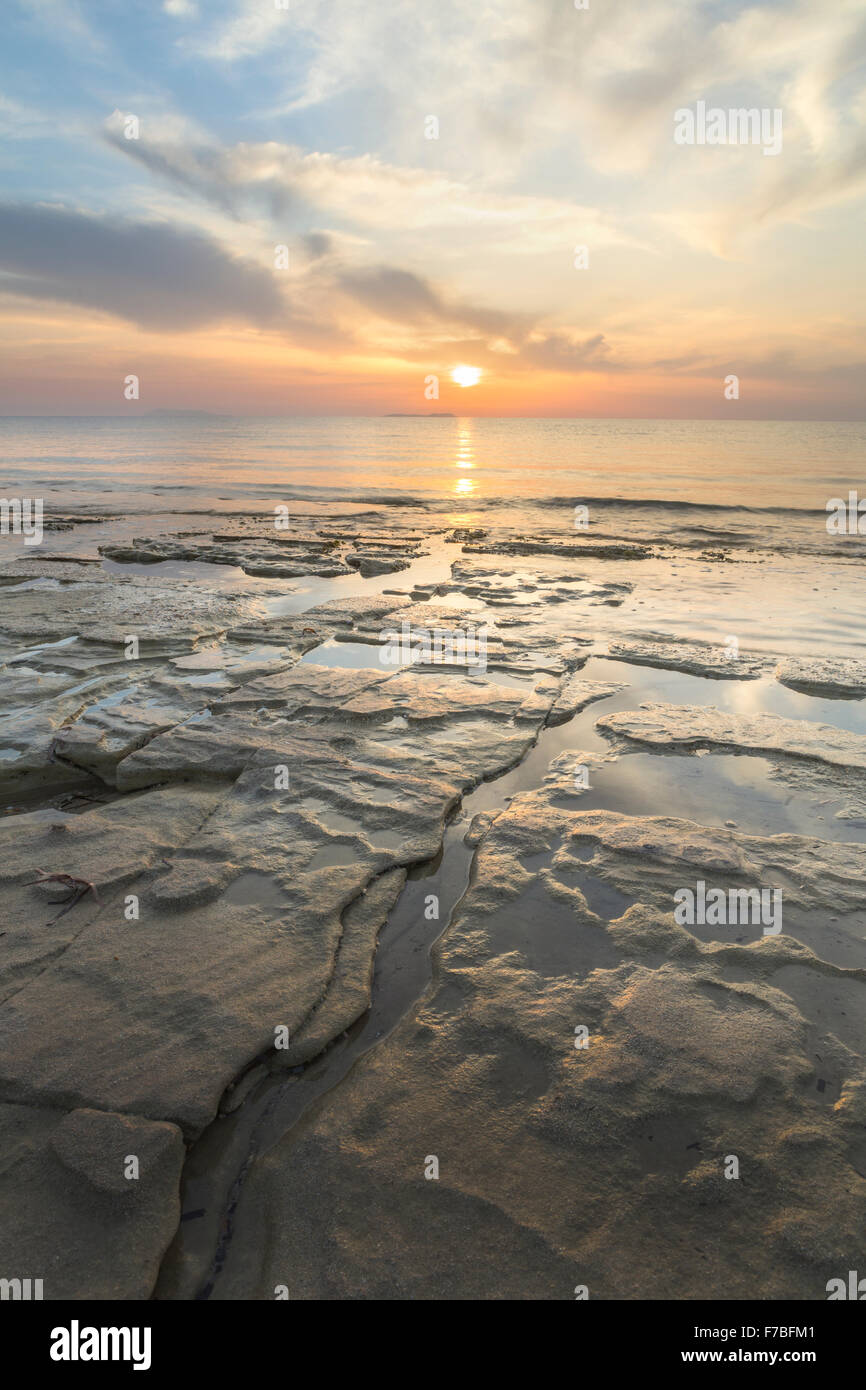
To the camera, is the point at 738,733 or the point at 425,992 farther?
the point at 738,733

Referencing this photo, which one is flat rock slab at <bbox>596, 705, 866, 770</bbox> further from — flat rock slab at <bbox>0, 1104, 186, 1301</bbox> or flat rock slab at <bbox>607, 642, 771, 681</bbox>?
flat rock slab at <bbox>0, 1104, 186, 1301</bbox>

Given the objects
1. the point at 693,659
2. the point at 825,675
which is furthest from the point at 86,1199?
the point at 825,675

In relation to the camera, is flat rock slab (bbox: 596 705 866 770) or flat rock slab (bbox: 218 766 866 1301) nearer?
flat rock slab (bbox: 218 766 866 1301)

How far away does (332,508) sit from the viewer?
854 inches

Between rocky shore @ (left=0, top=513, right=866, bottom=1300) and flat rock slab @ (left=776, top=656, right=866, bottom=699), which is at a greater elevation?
flat rock slab @ (left=776, top=656, right=866, bottom=699)

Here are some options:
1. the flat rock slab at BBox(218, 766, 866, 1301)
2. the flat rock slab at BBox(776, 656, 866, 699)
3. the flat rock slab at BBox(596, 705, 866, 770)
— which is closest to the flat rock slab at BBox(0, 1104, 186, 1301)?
the flat rock slab at BBox(218, 766, 866, 1301)

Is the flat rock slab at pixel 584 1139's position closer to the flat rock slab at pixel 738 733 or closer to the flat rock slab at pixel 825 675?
the flat rock slab at pixel 738 733

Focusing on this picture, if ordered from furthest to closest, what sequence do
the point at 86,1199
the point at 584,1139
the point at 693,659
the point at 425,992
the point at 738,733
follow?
the point at 693,659, the point at 738,733, the point at 425,992, the point at 584,1139, the point at 86,1199

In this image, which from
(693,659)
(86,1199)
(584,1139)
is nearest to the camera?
(86,1199)

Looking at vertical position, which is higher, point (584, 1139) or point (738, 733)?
point (738, 733)

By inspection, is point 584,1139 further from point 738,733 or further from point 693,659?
point 693,659

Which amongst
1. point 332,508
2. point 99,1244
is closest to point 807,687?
point 99,1244

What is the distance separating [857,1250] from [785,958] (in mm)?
1140
